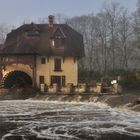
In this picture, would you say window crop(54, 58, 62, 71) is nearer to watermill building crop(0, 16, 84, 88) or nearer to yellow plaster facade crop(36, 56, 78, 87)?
watermill building crop(0, 16, 84, 88)

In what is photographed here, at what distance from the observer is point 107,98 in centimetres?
3994

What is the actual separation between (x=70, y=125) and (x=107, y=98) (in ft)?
50.5

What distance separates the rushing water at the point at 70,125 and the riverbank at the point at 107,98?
230 cm

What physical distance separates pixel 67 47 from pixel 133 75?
9.42 m

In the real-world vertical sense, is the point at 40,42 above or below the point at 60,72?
above

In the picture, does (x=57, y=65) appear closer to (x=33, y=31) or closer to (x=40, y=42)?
(x=40, y=42)

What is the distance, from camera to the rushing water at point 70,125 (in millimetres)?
21375

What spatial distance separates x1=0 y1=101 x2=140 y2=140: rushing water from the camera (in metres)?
21.4

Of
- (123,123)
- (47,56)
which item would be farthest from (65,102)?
(123,123)

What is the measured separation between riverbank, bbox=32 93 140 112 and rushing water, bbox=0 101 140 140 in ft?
7.55

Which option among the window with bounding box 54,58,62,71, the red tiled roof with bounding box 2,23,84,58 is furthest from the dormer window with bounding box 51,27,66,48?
the window with bounding box 54,58,62,71

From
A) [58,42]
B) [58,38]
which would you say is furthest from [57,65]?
[58,38]

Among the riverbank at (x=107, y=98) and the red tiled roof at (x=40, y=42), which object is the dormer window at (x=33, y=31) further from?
the riverbank at (x=107, y=98)

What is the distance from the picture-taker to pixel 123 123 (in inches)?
1006
